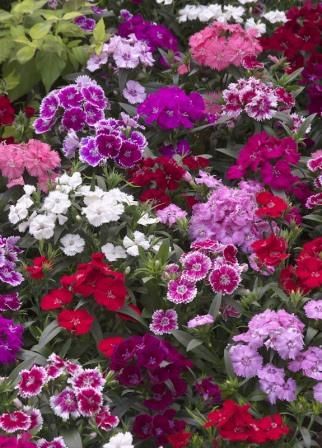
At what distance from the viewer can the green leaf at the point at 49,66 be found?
4293mm

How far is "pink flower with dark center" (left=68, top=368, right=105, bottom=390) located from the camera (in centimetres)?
274

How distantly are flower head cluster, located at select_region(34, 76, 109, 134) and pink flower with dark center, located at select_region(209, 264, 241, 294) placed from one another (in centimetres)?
110

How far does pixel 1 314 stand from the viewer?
325cm

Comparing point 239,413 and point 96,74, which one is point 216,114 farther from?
point 239,413

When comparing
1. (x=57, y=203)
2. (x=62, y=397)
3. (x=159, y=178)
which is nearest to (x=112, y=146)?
(x=159, y=178)

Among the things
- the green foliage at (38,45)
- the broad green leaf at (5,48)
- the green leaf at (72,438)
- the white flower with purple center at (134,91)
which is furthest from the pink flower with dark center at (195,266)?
the broad green leaf at (5,48)

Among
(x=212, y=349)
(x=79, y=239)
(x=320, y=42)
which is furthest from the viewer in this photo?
(x=320, y=42)

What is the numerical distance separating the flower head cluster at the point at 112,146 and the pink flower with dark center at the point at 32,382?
3.79ft

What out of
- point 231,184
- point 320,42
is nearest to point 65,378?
point 231,184

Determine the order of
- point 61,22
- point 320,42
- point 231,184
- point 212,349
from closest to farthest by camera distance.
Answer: point 212,349 → point 231,184 → point 61,22 → point 320,42

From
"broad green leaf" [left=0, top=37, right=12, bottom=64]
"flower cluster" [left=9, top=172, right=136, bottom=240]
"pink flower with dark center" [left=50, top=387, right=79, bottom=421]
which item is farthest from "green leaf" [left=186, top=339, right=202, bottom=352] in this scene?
"broad green leaf" [left=0, top=37, right=12, bottom=64]

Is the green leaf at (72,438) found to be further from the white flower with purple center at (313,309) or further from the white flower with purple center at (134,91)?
the white flower with purple center at (134,91)

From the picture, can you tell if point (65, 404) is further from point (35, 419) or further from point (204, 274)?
point (204, 274)

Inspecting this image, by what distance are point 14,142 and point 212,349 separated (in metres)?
1.54
